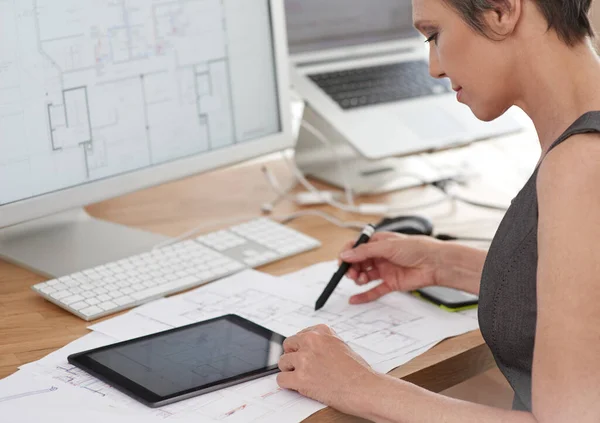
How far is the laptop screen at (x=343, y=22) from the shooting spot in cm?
173

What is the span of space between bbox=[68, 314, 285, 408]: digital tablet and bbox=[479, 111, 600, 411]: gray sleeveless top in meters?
0.24

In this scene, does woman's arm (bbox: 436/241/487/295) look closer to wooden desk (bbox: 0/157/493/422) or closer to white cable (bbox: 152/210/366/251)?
wooden desk (bbox: 0/157/493/422)

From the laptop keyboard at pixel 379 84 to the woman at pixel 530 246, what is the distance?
2.16 feet

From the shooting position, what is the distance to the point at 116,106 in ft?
4.28

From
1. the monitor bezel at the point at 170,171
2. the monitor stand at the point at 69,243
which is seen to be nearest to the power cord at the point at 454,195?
the monitor bezel at the point at 170,171

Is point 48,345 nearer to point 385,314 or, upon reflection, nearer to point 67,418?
point 67,418

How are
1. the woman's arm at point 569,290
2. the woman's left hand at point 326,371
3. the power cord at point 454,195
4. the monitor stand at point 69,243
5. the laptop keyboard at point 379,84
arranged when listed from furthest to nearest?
1. the laptop keyboard at point 379,84
2. the power cord at point 454,195
3. the monitor stand at point 69,243
4. the woman's left hand at point 326,371
5. the woman's arm at point 569,290

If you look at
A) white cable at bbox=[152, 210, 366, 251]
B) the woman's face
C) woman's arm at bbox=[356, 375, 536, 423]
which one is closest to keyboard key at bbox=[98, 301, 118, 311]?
white cable at bbox=[152, 210, 366, 251]

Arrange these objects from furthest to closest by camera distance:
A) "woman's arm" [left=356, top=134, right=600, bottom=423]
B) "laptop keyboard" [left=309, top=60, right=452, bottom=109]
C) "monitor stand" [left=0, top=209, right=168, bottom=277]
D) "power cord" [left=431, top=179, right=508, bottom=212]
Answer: "laptop keyboard" [left=309, top=60, right=452, bottom=109] < "power cord" [left=431, top=179, right=508, bottom=212] < "monitor stand" [left=0, top=209, right=168, bottom=277] < "woman's arm" [left=356, top=134, right=600, bottom=423]

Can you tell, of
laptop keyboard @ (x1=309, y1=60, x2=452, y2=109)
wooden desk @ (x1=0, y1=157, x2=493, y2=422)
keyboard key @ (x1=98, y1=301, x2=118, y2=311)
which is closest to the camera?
wooden desk @ (x1=0, y1=157, x2=493, y2=422)

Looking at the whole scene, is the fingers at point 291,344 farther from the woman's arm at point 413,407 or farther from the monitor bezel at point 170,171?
the monitor bezel at point 170,171

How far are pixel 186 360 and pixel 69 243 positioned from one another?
16.5 inches

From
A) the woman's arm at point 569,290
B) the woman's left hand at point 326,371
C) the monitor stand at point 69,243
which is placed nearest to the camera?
the woman's arm at point 569,290

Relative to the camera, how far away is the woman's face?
0.95m
